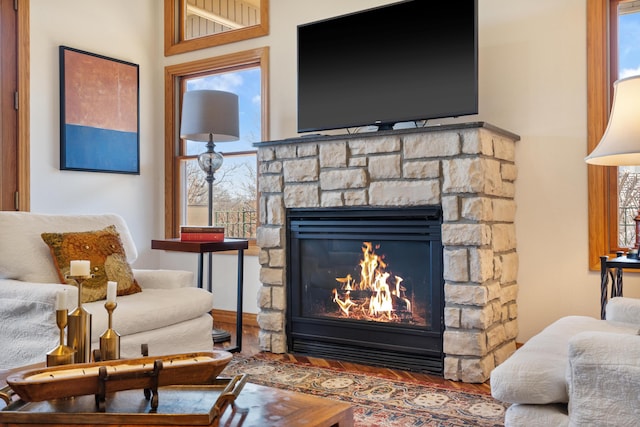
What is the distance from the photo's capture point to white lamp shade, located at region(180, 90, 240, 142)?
12.7ft

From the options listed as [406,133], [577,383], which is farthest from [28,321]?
[577,383]

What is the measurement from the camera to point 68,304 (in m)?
2.45

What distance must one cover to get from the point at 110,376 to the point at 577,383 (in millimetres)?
1146

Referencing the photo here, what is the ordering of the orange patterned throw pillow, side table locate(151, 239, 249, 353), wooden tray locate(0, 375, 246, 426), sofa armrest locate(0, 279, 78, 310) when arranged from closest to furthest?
wooden tray locate(0, 375, 246, 426)
sofa armrest locate(0, 279, 78, 310)
the orange patterned throw pillow
side table locate(151, 239, 249, 353)

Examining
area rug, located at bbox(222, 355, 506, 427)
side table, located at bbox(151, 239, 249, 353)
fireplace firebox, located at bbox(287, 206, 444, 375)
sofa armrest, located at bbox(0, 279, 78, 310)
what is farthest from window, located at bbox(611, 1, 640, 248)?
sofa armrest, located at bbox(0, 279, 78, 310)

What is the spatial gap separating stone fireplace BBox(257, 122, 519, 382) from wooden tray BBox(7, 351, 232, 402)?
1731 millimetres

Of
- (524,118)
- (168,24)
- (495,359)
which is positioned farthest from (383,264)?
(168,24)

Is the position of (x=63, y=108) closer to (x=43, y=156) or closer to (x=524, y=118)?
(x=43, y=156)

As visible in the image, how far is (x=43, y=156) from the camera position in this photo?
4148 millimetres

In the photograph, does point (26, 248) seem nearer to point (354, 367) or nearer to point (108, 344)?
point (108, 344)

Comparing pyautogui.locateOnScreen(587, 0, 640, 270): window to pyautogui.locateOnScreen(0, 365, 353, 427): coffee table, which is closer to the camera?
pyautogui.locateOnScreen(0, 365, 353, 427): coffee table

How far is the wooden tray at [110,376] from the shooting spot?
1.37 metres

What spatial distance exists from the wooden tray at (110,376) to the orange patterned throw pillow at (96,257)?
1384mm

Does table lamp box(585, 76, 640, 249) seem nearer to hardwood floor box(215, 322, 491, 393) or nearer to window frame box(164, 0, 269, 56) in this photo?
hardwood floor box(215, 322, 491, 393)
